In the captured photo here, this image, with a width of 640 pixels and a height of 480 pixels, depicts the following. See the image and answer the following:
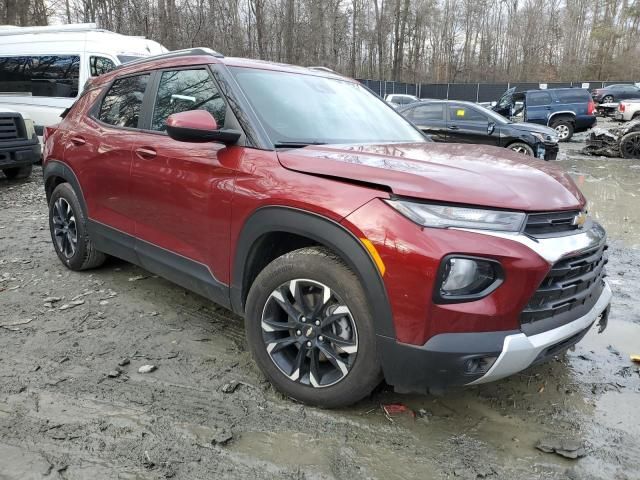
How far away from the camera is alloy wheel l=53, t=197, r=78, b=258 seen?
4.32 m

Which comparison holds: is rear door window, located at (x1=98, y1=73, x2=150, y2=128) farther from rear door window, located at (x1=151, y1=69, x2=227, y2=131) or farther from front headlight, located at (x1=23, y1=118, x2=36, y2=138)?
front headlight, located at (x1=23, y1=118, x2=36, y2=138)

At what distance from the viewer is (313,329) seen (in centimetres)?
242

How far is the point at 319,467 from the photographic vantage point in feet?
7.02

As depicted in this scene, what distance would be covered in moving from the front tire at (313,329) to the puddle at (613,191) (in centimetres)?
481

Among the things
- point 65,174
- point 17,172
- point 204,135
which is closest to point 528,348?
point 204,135

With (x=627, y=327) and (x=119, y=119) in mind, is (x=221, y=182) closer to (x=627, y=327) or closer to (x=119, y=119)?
(x=119, y=119)

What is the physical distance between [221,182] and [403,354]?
4.51ft

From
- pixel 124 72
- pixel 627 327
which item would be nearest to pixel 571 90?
pixel 627 327

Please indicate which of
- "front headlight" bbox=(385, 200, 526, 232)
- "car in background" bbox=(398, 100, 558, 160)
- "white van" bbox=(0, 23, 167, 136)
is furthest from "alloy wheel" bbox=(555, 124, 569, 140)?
"front headlight" bbox=(385, 200, 526, 232)

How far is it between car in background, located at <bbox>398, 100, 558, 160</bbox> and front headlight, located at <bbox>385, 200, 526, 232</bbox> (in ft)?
32.1

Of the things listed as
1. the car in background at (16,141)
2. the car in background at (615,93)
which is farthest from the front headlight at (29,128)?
the car in background at (615,93)

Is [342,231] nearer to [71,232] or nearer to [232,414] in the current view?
[232,414]

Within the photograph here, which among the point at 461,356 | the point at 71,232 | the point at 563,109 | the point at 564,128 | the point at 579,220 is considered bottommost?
the point at 71,232

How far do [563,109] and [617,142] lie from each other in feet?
13.7
